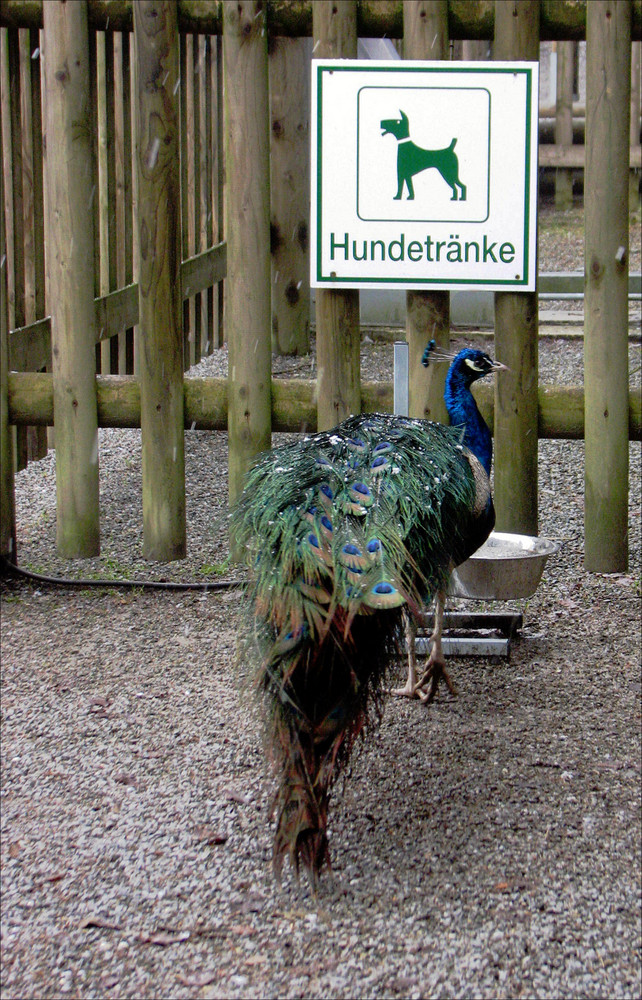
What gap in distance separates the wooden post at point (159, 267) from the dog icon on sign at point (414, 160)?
843 mm

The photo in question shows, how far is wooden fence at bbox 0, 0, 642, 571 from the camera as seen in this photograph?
4789 mm

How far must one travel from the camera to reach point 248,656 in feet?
10.0

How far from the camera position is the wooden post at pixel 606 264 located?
4730mm

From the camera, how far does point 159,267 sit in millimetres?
4941

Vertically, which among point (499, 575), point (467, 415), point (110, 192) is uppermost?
point (110, 192)

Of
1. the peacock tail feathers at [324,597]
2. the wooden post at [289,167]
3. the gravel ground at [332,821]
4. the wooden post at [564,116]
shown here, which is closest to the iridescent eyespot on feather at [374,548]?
the peacock tail feathers at [324,597]

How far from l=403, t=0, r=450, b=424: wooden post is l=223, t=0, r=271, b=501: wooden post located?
55 centimetres

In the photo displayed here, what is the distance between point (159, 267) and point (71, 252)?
0.35 m

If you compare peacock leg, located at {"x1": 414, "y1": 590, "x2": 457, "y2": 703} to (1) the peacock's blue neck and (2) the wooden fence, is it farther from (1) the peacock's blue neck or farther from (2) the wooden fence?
(2) the wooden fence

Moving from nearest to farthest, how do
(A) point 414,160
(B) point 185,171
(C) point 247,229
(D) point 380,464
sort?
(D) point 380,464 < (A) point 414,160 < (C) point 247,229 < (B) point 185,171

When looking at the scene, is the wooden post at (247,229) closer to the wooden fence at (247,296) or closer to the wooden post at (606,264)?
the wooden fence at (247,296)

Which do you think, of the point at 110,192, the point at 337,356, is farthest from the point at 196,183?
the point at 337,356

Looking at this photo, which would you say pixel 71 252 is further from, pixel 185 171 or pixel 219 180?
pixel 219 180

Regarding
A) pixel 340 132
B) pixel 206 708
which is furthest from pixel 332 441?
pixel 340 132
